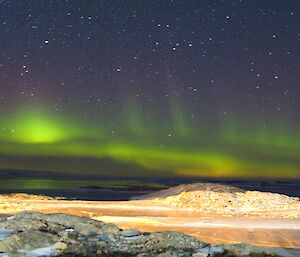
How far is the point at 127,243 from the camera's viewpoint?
10109 mm

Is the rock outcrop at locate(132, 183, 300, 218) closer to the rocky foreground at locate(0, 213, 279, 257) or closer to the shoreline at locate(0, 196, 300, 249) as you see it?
the shoreline at locate(0, 196, 300, 249)

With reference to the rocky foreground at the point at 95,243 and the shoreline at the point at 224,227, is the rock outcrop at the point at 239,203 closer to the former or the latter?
the shoreline at the point at 224,227

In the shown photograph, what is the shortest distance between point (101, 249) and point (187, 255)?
179cm

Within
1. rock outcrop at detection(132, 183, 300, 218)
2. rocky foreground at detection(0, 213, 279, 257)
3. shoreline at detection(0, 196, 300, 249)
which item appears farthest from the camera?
rock outcrop at detection(132, 183, 300, 218)

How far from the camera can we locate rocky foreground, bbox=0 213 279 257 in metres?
9.05

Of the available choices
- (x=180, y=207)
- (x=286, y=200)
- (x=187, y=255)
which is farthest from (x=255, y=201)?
(x=187, y=255)

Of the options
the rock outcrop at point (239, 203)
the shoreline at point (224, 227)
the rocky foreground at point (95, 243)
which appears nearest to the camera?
the rocky foreground at point (95, 243)

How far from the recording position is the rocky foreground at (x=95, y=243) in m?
9.05

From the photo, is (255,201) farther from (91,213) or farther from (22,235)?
(22,235)

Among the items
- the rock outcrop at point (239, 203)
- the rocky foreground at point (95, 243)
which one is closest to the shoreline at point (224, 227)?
the rocky foreground at point (95, 243)

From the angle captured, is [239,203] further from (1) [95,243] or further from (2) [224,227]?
(1) [95,243]

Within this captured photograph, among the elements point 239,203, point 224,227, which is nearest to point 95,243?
point 224,227

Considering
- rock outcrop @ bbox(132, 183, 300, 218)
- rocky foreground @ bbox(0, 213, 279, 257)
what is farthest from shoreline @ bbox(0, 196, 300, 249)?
rock outcrop @ bbox(132, 183, 300, 218)

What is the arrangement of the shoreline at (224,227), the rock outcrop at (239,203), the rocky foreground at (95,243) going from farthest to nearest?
the rock outcrop at (239,203)
the shoreline at (224,227)
the rocky foreground at (95,243)
